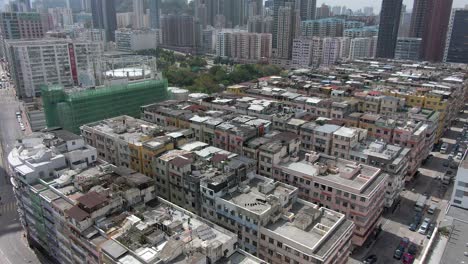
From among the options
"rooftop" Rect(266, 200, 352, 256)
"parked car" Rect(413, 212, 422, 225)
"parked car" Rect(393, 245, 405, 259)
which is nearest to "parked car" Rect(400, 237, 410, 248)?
"parked car" Rect(393, 245, 405, 259)

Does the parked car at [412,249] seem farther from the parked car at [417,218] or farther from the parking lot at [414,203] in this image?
the parked car at [417,218]

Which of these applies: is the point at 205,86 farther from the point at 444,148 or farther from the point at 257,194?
the point at 257,194

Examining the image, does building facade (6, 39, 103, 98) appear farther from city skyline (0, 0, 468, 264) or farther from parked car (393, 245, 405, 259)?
parked car (393, 245, 405, 259)

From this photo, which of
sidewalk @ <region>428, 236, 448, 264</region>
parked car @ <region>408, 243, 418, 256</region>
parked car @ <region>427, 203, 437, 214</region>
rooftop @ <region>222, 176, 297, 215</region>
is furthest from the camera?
parked car @ <region>427, 203, 437, 214</region>

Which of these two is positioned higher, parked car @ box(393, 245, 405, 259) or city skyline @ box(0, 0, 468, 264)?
city skyline @ box(0, 0, 468, 264)

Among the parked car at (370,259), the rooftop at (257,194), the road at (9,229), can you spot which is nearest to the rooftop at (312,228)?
the rooftop at (257,194)

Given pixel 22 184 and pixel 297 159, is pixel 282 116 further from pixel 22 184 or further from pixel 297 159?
pixel 22 184

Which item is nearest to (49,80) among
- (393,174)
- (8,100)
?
(8,100)

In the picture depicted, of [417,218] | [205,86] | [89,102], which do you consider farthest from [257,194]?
[205,86]
